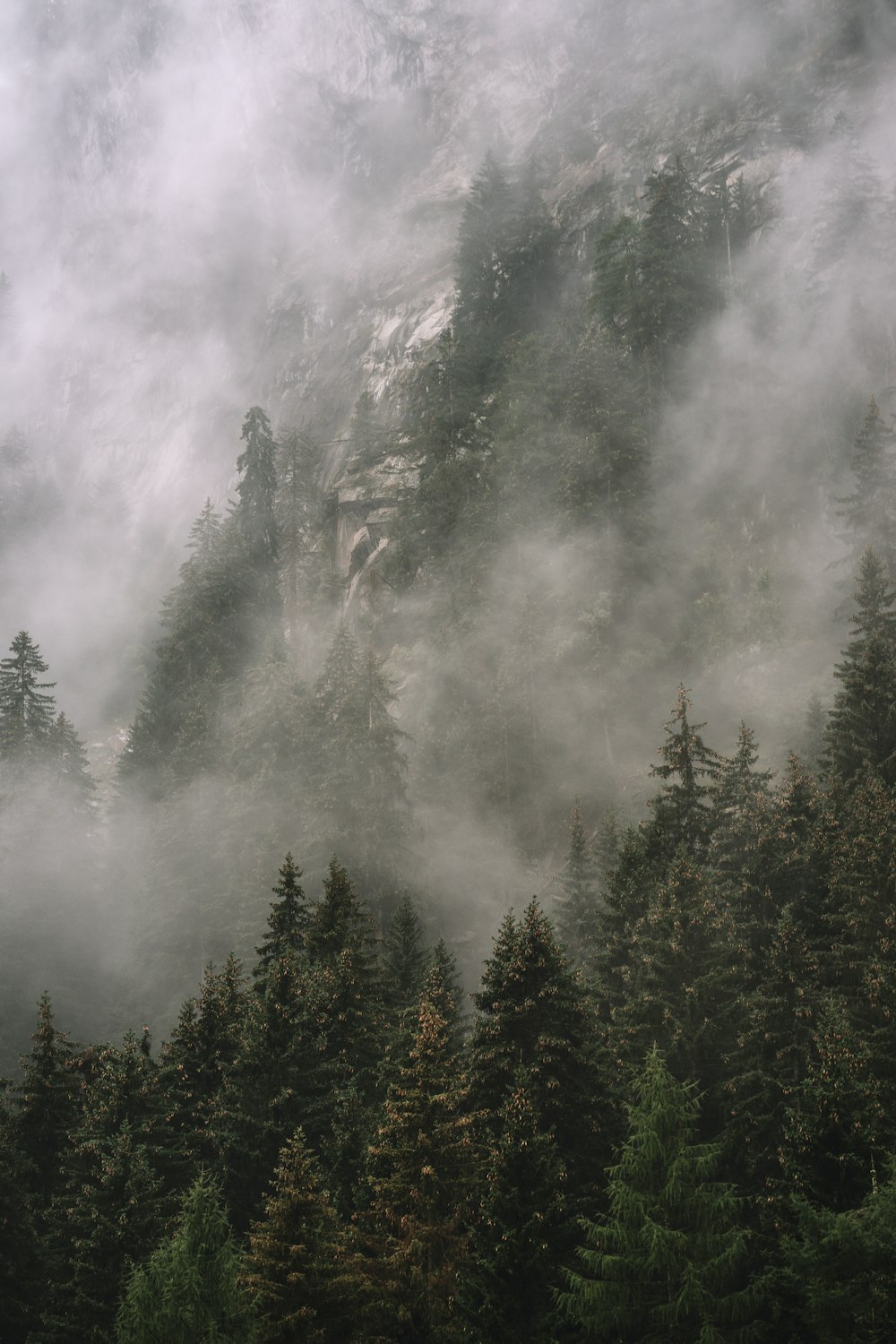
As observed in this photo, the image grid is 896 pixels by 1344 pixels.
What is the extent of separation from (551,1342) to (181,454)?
3781 inches

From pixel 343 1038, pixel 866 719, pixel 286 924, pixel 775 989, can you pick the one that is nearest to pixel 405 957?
pixel 286 924

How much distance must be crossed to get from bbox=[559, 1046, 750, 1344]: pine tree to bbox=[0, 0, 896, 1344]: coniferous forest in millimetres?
91

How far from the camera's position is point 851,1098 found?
620 inches

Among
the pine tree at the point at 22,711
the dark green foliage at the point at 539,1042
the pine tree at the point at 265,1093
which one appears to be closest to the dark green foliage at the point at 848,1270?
the dark green foliage at the point at 539,1042

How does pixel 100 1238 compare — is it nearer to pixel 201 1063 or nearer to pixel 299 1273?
pixel 201 1063

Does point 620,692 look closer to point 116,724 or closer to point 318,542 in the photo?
point 318,542

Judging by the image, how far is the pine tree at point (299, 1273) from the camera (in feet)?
50.5

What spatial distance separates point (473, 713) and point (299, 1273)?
1357 inches

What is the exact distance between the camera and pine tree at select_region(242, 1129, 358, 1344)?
15.4 metres

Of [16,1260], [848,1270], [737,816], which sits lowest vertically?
[848,1270]

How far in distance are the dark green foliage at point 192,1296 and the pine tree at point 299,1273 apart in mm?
336

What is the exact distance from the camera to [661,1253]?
14500mm

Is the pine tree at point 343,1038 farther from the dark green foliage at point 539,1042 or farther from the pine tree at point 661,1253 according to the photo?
the pine tree at point 661,1253

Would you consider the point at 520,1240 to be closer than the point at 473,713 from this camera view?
Yes
